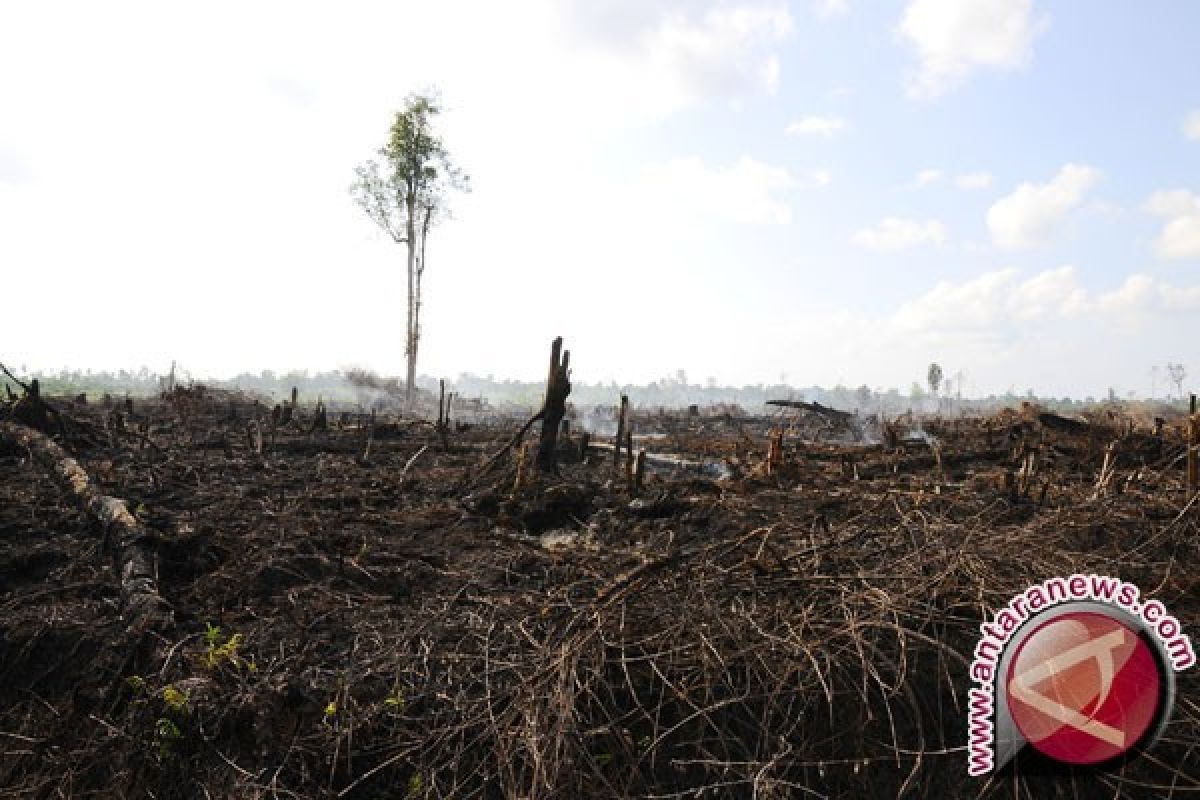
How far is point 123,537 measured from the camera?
4551 millimetres

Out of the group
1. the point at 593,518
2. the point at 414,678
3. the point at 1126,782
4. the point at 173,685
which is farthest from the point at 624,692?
the point at 593,518

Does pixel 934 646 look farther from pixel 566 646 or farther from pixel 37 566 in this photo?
pixel 37 566

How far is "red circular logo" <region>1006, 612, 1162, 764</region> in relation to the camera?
7.47ft

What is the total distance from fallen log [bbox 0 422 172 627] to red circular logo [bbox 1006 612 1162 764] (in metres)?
4.15

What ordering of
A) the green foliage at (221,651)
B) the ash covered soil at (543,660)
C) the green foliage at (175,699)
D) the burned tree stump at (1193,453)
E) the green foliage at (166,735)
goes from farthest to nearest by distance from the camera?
the burned tree stump at (1193,453), the green foliage at (221,651), the green foliage at (175,699), the green foliage at (166,735), the ash covered soil at (543,660)

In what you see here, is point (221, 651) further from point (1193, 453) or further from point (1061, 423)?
point (1061, 423)

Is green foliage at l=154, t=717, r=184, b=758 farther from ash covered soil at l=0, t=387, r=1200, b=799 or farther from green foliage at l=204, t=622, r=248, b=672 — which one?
green foliage at l=204, t=622, r=248, b=672

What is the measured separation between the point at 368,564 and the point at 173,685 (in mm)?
1822

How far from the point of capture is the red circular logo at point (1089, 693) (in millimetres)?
2277

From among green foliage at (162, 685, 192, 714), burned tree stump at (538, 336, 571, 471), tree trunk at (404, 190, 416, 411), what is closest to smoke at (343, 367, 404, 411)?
tree trunk at (404, 190, 416, 411)

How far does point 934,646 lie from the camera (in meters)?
2.72

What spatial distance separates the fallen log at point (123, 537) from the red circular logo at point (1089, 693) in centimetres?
415

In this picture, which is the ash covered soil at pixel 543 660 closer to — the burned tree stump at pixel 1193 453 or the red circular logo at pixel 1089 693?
the red circular logo at pixel 1089 693

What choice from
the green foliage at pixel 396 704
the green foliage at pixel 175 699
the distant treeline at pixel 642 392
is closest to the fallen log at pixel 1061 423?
the green foliage at pixel 396 704
